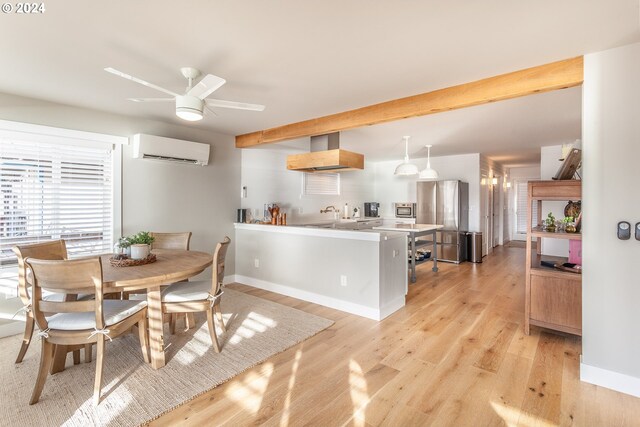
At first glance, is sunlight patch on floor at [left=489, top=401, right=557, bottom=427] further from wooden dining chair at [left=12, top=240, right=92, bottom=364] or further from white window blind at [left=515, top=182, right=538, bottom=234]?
white window blind at [left=515, top=182, right=538, bottom=234]

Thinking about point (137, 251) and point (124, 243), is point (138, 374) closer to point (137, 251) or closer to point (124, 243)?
point (137, 251)

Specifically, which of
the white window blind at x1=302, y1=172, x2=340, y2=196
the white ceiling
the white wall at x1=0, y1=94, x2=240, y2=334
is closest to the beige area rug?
the white wall at x1=0, y1=94, x2=240, y2=334

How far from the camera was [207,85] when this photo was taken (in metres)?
2.10

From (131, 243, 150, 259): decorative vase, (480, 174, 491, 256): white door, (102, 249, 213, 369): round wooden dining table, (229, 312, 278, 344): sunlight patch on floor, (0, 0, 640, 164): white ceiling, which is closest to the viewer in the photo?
(0, 0, 640, 164): white ceiling

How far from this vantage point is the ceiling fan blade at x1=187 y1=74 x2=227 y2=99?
6.60ft

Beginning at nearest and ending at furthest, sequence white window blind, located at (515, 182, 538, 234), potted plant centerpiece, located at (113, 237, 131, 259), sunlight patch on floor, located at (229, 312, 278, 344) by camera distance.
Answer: potted plant centerpiece, located at (113, 237, 131, 259), sunlight patch on floor, located at (229, 312, 278, 344), white window blind, located at (515, 182, 538, 234)

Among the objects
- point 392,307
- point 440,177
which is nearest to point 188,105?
point 392,307

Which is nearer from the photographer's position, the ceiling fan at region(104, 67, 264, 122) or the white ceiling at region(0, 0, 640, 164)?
the white ceiling at region(0, 0, 640, 164)

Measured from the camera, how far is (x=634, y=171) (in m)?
1.99

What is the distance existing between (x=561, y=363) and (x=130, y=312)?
3.27 m

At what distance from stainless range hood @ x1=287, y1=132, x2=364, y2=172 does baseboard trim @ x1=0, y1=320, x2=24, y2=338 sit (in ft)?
11.3

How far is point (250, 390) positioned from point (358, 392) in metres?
0.73

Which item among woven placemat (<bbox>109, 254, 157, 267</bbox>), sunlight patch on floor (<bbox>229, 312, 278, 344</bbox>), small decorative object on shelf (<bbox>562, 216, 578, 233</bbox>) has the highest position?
small decorative object on shelf (<bbox>562, 216, 578, 233</bbox>)

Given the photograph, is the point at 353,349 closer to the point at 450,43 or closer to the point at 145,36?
the point at 450,43
